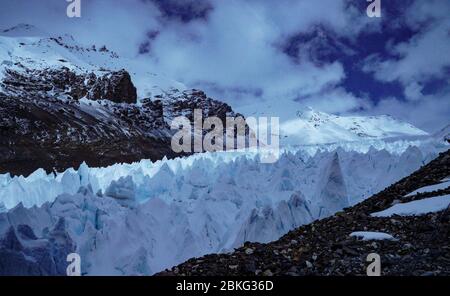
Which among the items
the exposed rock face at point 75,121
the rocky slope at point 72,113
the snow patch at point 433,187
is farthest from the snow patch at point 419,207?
the exposed rock face at point 75,121

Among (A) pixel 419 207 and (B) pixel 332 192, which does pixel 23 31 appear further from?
(A) pixel 419 207

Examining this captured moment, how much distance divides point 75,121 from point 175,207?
56.0 metres

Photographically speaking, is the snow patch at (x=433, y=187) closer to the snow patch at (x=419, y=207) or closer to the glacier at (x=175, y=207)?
the snow patch at (x=419, y=207)

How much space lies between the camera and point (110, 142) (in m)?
62.6

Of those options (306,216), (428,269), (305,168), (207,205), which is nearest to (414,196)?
(428,269)

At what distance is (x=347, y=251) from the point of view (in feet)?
13.1

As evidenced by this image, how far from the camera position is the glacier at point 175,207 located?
31.9ft

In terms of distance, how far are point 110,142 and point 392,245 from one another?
61131 mm

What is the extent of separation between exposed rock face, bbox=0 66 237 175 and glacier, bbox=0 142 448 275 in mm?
29413

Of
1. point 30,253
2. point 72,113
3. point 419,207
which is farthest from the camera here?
point 72,113

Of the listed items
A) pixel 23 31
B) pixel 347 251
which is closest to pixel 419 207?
pixel 347 251

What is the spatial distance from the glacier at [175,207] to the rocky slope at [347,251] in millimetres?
4467

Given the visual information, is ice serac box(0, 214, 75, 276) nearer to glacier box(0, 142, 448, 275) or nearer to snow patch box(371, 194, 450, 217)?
glacier box(0, 142, 448, 275)
